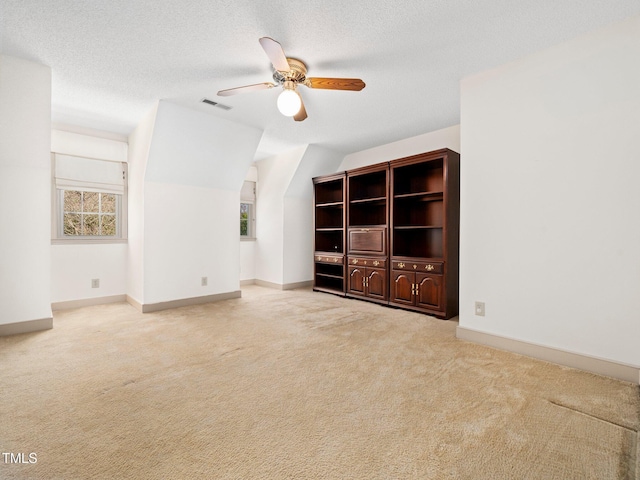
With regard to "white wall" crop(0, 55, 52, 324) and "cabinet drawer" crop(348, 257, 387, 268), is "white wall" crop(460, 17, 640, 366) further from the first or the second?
"white wall" crop(0, 55, 52, 324)

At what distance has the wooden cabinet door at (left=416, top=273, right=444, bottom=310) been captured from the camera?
379cm

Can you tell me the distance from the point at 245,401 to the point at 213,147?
3.49 m

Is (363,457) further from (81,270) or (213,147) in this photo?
(81,270)

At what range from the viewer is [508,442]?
1521mm

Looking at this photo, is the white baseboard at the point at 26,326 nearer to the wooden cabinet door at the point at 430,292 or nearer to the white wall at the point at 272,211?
the white wall at the point at 272,211

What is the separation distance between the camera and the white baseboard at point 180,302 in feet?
13.3

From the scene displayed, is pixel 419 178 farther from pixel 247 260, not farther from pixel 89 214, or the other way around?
pixel 89 214

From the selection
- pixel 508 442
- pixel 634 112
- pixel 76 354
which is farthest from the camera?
pixel 76 354

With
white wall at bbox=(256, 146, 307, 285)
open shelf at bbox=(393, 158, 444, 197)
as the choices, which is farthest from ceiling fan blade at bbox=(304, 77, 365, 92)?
white wall at bbox=(256, 146, 307, 285)

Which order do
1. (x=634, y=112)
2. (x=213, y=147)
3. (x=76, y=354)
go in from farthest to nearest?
(x=213, y=147) < (x=76, y=354) < (x=634, y=112)

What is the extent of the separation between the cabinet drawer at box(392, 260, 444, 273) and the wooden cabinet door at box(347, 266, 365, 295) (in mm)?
651

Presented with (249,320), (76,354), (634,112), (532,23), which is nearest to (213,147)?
(249,320)

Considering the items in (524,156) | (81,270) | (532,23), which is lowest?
(81,270)

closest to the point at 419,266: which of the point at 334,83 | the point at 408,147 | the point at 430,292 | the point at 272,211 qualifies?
the point at 430,292
